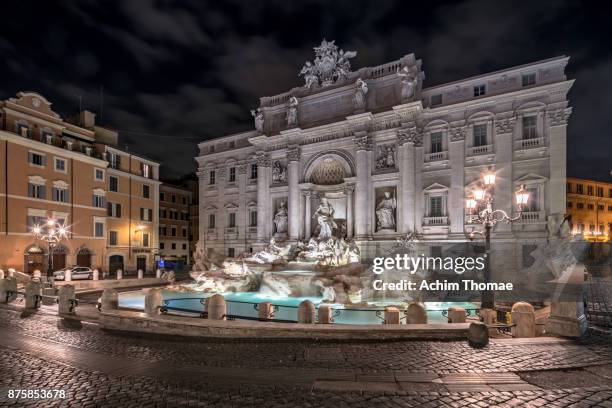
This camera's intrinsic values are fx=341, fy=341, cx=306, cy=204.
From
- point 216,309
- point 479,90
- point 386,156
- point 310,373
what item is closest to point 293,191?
point 386,156

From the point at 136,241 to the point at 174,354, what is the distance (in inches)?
1418

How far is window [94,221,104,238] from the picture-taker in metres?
35.7

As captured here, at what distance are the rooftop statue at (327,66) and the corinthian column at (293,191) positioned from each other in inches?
266

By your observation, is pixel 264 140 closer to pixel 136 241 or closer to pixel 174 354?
pixel 136 241

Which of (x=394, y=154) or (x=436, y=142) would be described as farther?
(x=394, y=154)

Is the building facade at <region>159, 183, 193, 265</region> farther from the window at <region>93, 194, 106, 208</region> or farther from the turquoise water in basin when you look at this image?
the turquoise water in basin

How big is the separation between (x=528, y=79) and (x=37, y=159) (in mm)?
Result: 40583

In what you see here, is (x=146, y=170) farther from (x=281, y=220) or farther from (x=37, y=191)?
(x=281, y=220)

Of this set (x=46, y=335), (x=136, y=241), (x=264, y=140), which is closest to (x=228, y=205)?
(x=264, y=140)

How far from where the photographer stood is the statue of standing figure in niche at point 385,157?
91.6ft

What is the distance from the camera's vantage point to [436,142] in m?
27.0

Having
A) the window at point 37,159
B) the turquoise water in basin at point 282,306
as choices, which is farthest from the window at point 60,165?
the turquoise water in basin at point 282,306

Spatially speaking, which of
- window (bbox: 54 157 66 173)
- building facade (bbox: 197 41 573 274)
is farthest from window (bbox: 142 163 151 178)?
building facade (bbox: 197 41 573 274)

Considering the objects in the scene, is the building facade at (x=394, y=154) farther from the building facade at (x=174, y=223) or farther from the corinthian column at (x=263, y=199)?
the building facade at (x=174, y=223)
